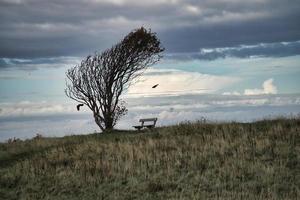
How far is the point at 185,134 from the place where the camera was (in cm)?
2842

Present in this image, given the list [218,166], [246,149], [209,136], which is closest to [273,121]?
[209,136]

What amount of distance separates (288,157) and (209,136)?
264 inches

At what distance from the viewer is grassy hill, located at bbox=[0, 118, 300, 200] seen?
1633 cm

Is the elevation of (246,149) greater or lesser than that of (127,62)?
lesser

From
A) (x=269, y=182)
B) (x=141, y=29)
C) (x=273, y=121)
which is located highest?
(x=141, y=29)

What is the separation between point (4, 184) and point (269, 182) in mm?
10610

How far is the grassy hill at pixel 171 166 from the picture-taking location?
53.6ft

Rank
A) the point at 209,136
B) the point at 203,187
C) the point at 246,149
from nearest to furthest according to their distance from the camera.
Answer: the point at 203,187 → the point at 246,149 → the point at 209,136

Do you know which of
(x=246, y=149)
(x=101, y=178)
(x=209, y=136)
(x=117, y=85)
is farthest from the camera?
(x=117, y=85)

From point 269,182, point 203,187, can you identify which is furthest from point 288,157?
point 203,187

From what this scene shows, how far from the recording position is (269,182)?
16.4m

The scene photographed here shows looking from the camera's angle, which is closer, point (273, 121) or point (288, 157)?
point (288, 157)

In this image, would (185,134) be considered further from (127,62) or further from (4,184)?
(127,62)

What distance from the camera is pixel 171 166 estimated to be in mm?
19766
